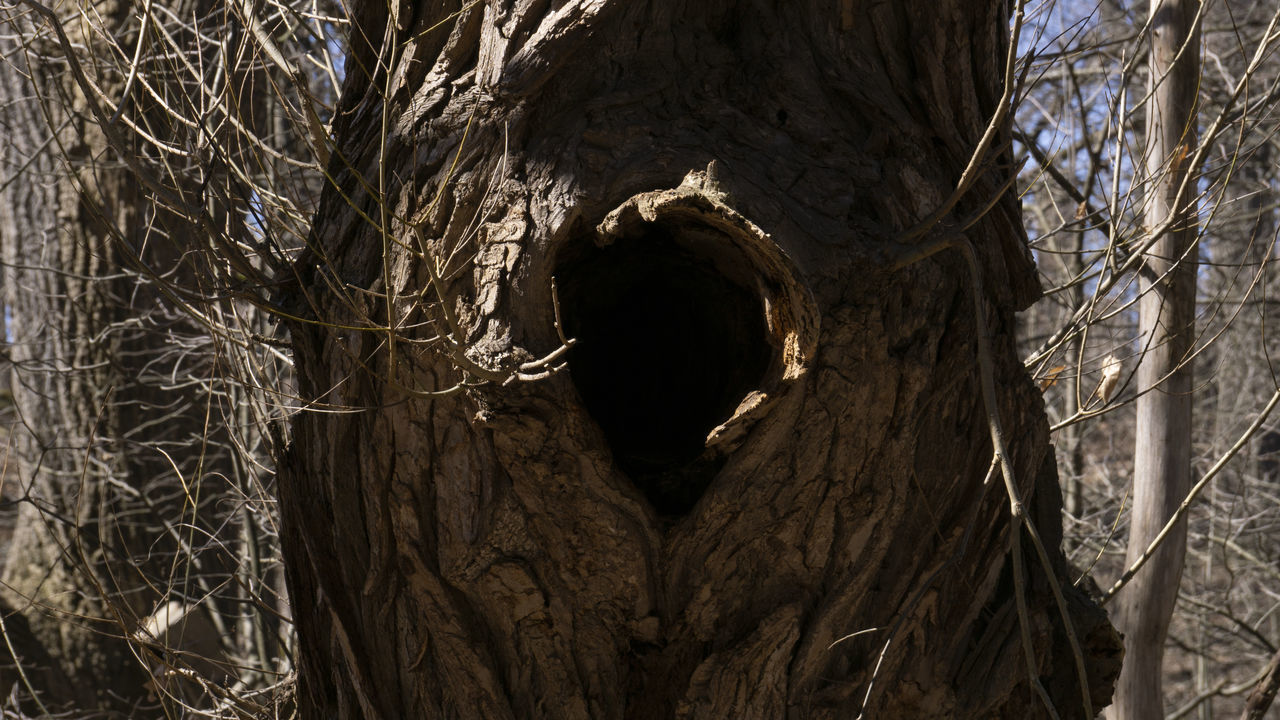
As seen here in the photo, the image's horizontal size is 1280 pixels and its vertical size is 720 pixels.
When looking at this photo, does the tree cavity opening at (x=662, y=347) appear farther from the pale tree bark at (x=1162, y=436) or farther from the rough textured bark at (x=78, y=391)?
the rough textured bark at (x=78, y=391)

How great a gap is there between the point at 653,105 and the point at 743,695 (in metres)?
1.29

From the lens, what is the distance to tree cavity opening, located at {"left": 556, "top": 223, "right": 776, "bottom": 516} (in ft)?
7.59

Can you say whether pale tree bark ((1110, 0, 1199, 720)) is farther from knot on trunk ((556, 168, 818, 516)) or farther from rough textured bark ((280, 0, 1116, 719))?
knot on trunk ((556, 168, 818, 516))

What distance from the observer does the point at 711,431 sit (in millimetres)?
2207

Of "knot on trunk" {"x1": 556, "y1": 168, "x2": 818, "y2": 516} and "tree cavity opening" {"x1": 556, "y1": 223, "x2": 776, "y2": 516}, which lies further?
"tree cavity opening" {"x1": 556, "y1": 223, "x2": 776, "y2": 516}

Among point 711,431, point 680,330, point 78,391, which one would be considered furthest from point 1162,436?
point 78,391

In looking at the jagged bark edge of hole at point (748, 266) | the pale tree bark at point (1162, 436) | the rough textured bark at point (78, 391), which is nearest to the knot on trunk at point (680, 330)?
the jagged bark edge of hole at point (748, 266)

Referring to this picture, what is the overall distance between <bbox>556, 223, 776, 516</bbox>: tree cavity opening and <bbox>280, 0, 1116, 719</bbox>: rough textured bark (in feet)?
0.13

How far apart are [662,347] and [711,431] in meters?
0.95

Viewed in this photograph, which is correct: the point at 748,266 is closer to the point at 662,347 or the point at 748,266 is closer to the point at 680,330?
the point at 680,330

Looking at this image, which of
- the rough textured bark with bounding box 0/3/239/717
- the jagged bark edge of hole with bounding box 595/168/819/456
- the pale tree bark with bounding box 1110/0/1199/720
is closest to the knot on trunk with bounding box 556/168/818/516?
the jagged bark edge of hole with bounding box 595/168/819/456

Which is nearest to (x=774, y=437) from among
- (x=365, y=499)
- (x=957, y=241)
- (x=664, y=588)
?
(x=664, y=588)

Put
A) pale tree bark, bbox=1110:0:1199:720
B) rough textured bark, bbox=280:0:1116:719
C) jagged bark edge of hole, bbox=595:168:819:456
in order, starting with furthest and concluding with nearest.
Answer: pale tree bark, bbox=1110:0:1199:720
rough textured bark, bbox=280:0:1116:719
jagged bark edge of hole, bbox=595:168:819:456

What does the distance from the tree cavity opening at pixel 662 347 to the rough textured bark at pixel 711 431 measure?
0.04m
